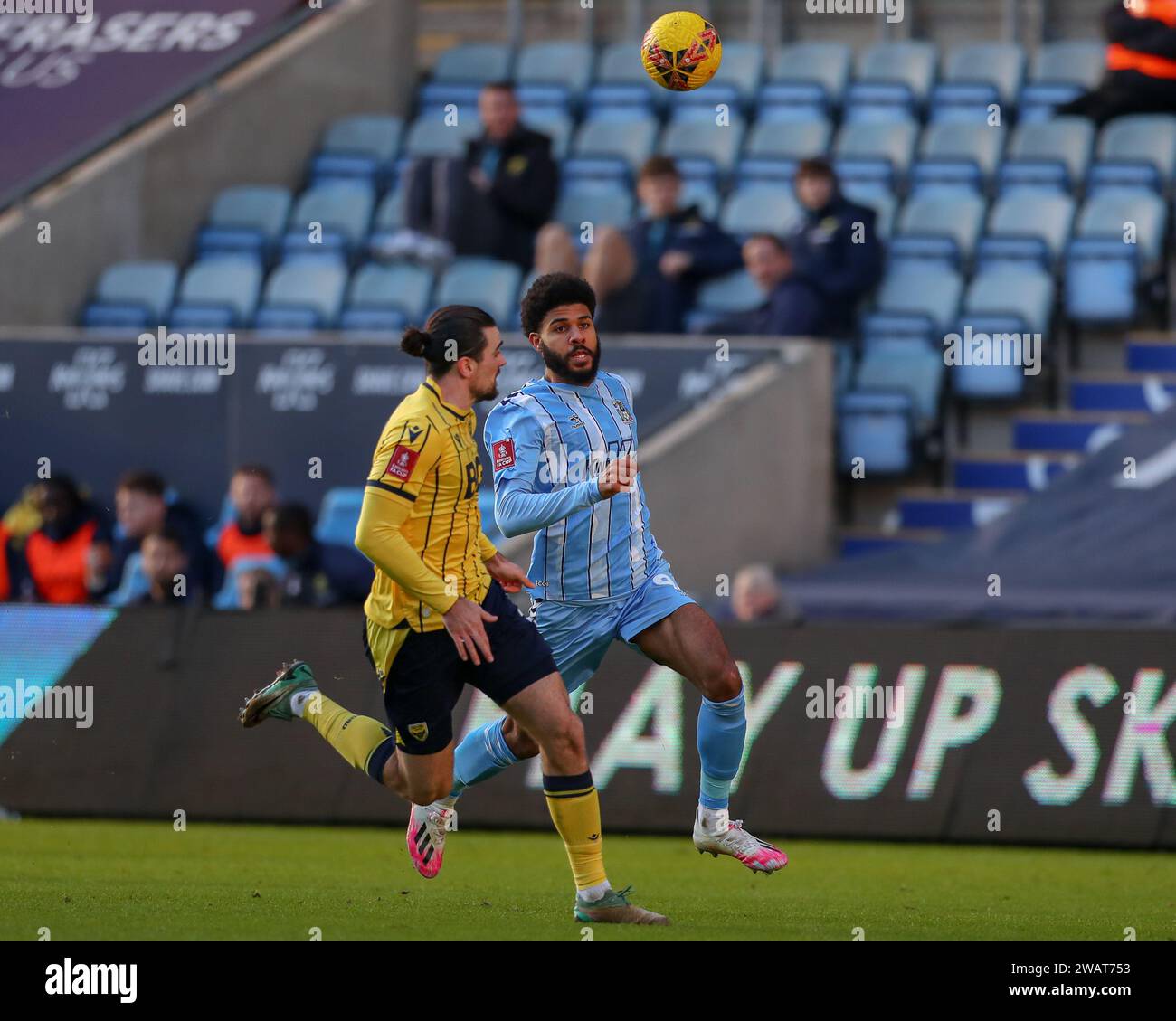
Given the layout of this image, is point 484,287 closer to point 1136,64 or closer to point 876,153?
point 876,153

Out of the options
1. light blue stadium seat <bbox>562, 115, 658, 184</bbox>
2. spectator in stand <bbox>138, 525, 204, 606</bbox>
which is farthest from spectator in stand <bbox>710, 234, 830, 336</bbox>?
spectator in stand <bbox>138, 525, 204, 606</bbox>

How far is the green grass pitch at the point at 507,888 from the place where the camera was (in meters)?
8.27

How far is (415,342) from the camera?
8.35 m

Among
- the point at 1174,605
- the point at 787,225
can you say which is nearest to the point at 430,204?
the point at 787,225

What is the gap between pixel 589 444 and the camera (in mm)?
8836

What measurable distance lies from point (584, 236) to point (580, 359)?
332 inches

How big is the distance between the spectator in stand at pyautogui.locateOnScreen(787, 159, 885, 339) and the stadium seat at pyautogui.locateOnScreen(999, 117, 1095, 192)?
1790 millimetres

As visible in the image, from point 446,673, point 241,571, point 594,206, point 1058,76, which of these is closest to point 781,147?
point 594,206

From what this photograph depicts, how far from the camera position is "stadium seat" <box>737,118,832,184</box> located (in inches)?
706

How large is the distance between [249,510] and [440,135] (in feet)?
17.5

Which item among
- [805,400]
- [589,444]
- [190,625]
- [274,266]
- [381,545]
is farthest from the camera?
[274,266]

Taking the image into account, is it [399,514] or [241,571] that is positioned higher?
[399,514]
